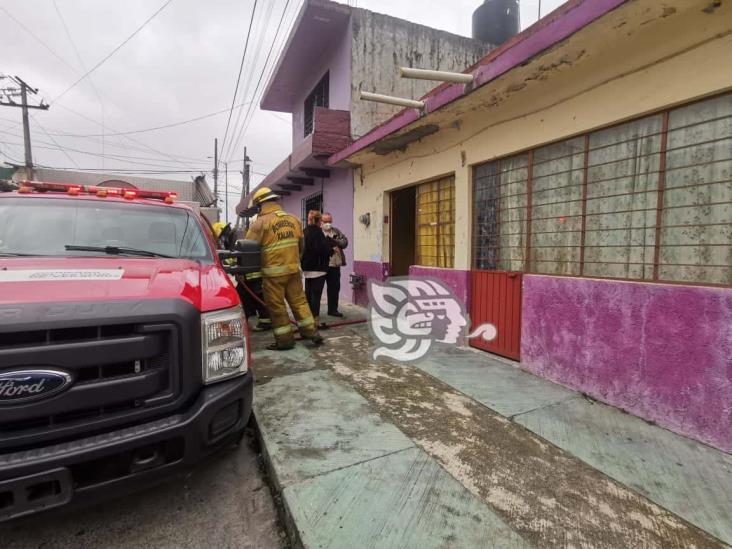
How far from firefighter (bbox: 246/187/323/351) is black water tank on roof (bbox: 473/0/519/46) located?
763cm

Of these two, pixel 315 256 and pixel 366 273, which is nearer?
pixel 315 256

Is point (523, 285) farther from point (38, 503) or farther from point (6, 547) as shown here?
point (6, 547)

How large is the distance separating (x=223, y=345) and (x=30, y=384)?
790mm

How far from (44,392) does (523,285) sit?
4.06m

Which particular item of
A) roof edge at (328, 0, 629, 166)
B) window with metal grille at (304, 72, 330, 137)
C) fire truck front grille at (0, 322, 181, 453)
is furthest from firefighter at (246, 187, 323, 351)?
window with metal grille at (304, 72, 330, 137)

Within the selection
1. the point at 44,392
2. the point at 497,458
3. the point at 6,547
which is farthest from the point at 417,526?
the point at 6,547

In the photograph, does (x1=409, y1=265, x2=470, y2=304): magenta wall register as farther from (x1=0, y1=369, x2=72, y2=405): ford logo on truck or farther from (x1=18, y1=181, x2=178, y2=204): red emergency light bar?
(x1=0, y1=369, x2=72, y2=405): ford logo on truck

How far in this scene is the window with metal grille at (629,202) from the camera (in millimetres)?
2762

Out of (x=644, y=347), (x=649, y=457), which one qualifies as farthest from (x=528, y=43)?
(x=649, y=457)

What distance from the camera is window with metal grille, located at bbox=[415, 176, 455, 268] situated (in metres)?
5.43

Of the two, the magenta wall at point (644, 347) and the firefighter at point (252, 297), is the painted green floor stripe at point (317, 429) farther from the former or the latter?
the firefighter at point (252, 297)

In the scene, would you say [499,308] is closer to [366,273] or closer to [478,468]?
[478,468]

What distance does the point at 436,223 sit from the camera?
575cm

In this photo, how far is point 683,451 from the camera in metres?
2.63
